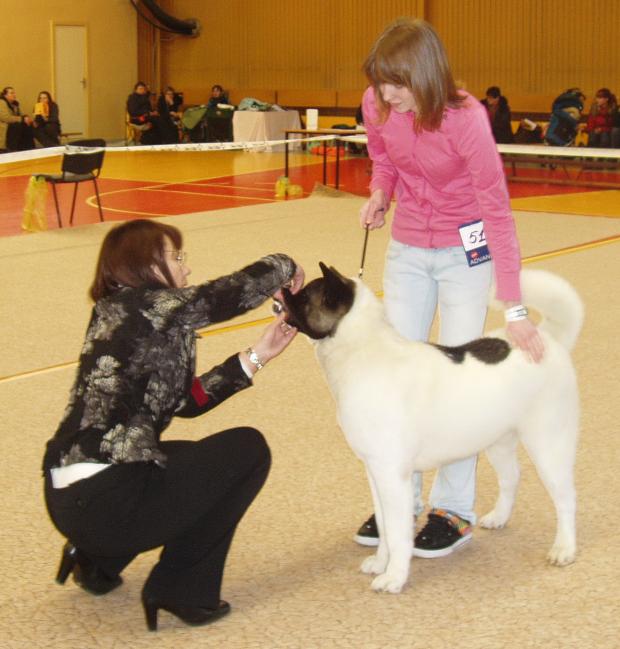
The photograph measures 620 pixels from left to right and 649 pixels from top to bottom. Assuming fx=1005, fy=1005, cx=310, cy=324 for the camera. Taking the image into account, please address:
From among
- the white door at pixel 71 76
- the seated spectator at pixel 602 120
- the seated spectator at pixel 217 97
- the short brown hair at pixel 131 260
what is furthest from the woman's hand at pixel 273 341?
the white door at pixel 71 76

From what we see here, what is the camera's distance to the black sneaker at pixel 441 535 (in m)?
3.07

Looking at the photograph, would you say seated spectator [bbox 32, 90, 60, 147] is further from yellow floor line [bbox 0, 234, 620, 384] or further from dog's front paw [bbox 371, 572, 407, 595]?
dog's front paw [bbox 371, 572, 407, 595]

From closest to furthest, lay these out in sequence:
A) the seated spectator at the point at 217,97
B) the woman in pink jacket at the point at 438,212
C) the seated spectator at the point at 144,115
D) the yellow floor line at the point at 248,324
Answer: the woman in pink jacket at the point at 438,212, the yellow floor line at the point at 248,324, the seated spectator at the point at 144,115, the seated spectator at the point at 217,97

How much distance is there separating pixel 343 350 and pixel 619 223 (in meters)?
8.17

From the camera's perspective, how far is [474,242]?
3.03m

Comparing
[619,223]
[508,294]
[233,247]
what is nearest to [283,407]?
[508,294]

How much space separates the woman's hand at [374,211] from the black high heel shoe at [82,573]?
131 cm

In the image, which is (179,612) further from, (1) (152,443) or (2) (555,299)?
(2) (555,299)

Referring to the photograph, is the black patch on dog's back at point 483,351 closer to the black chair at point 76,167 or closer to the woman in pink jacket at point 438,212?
the woman in pink jacket at point 438,212

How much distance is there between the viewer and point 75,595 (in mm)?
2838

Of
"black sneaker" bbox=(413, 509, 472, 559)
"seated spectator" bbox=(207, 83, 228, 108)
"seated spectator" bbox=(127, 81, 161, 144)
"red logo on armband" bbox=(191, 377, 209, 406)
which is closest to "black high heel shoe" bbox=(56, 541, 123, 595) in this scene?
"red logo on armband" bbox=(191, 377, 209, 406)

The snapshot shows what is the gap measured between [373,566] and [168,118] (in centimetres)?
1984

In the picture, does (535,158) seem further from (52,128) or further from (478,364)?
(478,364)

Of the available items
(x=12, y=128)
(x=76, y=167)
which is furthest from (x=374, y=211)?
(x=12, y=128)
